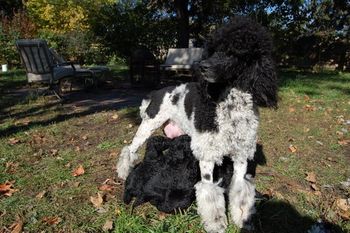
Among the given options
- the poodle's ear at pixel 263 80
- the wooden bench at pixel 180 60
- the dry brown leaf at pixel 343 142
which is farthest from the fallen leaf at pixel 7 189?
the wooden bench at pixel 180 60

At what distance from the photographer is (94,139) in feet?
19.3

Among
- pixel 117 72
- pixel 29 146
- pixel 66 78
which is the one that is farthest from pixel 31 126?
pixel 117 72

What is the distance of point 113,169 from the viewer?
4.60 m

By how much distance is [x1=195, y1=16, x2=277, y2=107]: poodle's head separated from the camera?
3.09 metres

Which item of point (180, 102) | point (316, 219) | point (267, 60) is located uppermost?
point (267, 60)

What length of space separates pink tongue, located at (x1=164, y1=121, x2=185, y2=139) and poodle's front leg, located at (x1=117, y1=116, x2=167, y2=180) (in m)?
0.18

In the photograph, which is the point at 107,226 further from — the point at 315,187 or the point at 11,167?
the point at 315,187

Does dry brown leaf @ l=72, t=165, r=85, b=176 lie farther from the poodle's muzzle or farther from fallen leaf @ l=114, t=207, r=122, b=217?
the poodle's muzzle

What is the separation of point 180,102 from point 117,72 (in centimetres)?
1118

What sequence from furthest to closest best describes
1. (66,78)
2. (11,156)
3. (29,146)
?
(66,78) < (29,146) < (11,156)

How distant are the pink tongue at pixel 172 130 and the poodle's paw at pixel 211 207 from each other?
102cm

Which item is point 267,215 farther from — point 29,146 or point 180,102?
point 29,146

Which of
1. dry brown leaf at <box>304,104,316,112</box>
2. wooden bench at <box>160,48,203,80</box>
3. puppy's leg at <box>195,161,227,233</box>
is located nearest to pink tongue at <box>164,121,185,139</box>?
puppy's leg at <box>195,161,227,233</box>

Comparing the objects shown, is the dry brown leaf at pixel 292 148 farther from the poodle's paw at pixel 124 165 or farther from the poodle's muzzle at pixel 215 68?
the poodle's muzzle at pixel 215 68
